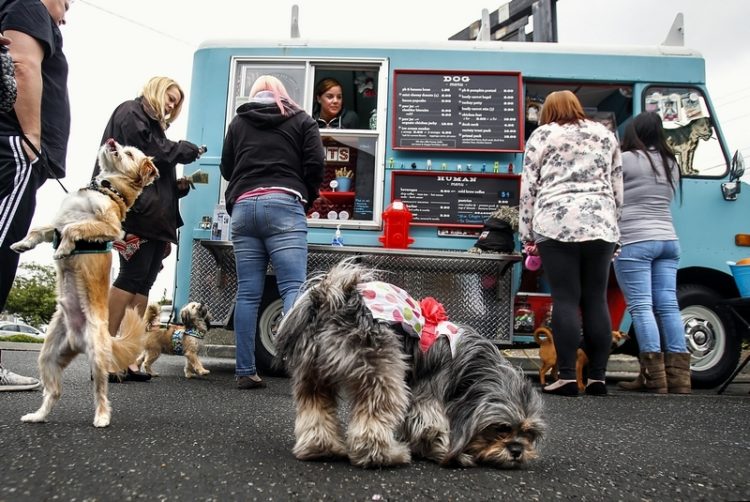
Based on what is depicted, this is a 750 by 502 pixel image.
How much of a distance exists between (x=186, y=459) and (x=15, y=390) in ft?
7.59

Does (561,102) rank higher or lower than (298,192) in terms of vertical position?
higher

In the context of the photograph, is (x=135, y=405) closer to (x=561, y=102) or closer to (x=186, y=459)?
(x=186, y=459)

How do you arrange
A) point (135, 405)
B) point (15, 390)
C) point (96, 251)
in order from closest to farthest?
point (96, 251), point (135, 405), point (15, 390)

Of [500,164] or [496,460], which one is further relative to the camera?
[500,164]

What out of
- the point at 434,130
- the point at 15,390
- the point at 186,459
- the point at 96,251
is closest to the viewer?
the point at 186,459

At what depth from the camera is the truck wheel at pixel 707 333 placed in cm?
513

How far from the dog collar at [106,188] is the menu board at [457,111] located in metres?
2.83

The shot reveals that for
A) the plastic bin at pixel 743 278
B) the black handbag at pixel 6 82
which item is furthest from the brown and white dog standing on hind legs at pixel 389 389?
the plastic bin at pixel 743 278

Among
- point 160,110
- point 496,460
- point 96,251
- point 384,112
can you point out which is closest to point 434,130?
point 384,112

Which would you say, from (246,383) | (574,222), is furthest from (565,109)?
(246,383)

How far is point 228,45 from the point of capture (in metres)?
5.55

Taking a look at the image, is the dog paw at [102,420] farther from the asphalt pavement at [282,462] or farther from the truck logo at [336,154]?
the truck logo at [336,154]

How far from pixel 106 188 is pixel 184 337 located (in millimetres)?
2394

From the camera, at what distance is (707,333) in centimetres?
515
